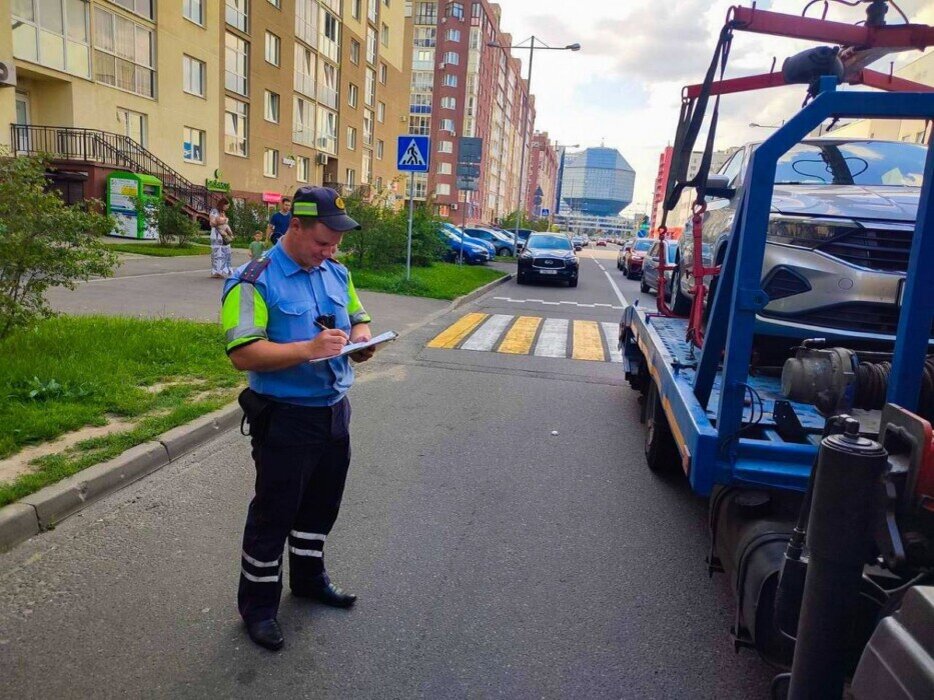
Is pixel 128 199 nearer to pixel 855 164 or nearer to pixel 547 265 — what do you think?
pixel 547 265

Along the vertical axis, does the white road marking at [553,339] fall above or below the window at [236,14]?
below

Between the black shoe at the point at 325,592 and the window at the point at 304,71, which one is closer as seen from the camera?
the black shoe at the point at 325,592

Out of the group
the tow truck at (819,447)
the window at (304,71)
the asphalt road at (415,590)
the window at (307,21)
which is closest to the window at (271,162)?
the window at (304,71)

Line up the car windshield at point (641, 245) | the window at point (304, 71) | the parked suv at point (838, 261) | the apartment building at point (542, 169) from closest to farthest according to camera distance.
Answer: the parked suv at point (838, 261) → the car windshield at point (641, 245) → the window at point (304, 71) → the apartment building at point (542, 169)

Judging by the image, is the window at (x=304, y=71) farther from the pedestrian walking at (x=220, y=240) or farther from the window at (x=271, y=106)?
the pedestrian walking at (x=220, y=240)

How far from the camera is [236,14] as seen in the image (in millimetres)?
33344

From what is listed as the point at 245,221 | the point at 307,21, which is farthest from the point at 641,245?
the point at 307,21

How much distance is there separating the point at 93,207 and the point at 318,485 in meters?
5.60

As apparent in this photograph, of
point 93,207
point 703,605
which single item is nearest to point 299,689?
point 703,605

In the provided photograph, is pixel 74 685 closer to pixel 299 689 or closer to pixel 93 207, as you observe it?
pixel 299 689

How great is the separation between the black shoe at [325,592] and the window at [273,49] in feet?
122

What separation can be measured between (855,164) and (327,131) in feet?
139

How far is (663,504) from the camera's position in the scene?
195 inches

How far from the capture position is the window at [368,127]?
50.4 meters
